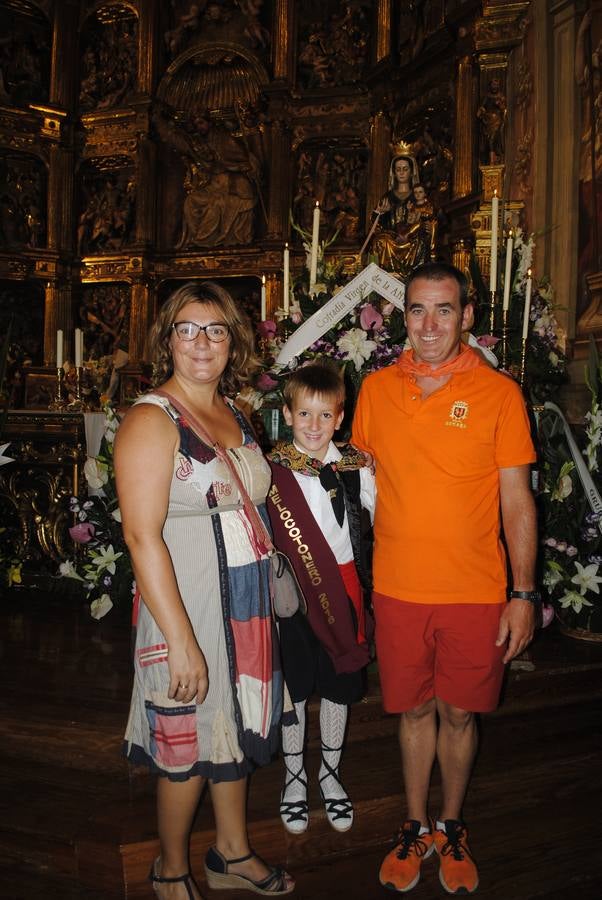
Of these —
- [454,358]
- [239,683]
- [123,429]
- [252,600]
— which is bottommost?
[239,683]

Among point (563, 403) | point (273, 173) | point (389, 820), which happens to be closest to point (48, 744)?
point (389, 820)

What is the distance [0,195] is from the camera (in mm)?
8781

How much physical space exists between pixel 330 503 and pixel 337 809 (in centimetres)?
98

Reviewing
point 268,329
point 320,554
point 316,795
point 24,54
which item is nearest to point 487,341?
point 268,329

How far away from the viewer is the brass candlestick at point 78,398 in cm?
524

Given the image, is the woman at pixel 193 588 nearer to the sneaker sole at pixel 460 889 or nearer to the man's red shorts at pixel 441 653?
the man's red shorts at pixel 441 653

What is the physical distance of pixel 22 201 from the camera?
8953 millimetres

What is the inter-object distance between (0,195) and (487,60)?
18.3ft

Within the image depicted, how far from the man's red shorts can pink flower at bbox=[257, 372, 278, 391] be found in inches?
48.4

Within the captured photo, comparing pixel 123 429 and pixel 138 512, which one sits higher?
pixel 123 429

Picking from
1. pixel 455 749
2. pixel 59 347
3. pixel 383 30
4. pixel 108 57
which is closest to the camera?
pixel 455 749

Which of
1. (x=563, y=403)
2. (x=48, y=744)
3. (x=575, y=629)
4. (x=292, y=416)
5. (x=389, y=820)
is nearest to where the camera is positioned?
(x=292, y=416)

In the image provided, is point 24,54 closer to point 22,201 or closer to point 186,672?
point 22,201

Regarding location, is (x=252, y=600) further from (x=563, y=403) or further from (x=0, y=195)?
(x=0, y=195)
